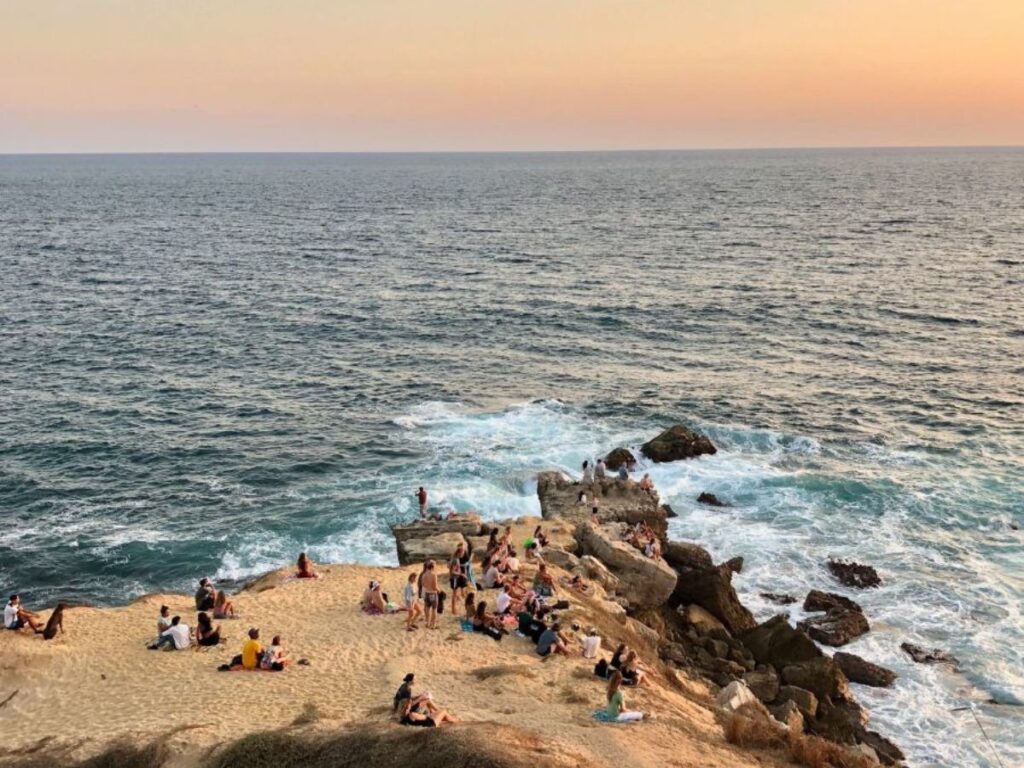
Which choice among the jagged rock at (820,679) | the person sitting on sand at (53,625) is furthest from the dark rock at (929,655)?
the person sitting on sand at (53,625)

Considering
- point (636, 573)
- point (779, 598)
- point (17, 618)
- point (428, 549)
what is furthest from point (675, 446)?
point (17, 618)

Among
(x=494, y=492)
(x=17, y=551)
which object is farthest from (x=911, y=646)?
(x=17, y=551)

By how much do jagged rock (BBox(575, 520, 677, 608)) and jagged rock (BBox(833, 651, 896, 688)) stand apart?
6.28 m

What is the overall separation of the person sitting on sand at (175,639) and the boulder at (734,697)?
15.2 metres

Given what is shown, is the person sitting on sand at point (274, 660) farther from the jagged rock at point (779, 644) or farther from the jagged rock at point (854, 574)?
the jagged rock at point (854, 574)

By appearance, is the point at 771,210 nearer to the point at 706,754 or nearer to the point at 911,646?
the point at 911,646

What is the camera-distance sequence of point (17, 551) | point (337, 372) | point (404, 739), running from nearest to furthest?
point (404, 739), point (17, 551), point (337, 372)

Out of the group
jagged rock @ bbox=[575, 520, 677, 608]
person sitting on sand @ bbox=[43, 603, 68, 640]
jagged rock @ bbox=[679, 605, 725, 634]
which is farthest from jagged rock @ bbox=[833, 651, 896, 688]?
person sitting on sand @ bbox=[43, 603, 68, 640]

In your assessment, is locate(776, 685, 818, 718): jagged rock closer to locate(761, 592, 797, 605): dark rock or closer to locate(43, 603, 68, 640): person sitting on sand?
locate(761, 592, 797, 605): dark rock

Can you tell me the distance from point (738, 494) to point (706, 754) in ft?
75.5

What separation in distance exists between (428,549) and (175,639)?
10.5 m

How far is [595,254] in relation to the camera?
4026 inches

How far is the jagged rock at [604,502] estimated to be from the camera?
3700cm

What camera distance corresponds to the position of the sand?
64.2ft
